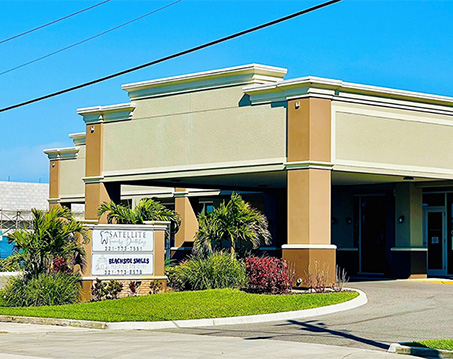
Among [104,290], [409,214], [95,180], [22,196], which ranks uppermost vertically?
[22,196]

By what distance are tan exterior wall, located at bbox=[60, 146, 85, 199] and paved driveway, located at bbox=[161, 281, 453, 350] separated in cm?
1965

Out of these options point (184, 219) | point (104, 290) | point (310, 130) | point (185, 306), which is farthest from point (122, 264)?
point (184, 219)

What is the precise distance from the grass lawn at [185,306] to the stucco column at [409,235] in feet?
29.7

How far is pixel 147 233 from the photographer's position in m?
25.0

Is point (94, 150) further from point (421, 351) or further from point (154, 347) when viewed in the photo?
point (421, 351)

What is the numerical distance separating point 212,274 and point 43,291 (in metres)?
4.93

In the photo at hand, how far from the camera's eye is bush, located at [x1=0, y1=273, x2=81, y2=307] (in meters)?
23.0

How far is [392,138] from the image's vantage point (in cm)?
2686

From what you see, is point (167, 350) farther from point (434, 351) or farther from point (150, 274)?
point (150, 274)

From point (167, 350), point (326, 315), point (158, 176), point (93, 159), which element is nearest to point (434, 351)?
point (167, 350)

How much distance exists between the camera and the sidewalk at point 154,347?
1397 cm

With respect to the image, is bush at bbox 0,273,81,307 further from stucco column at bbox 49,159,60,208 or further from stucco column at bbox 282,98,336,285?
stucco column at bbox 49,159,60,208

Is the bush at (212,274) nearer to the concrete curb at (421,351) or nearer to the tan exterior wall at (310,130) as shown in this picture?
the tan exterior wall at (310,130)

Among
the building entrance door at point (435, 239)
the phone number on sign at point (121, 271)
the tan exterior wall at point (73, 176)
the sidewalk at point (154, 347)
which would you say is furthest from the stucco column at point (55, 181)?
the sidewalk at point (154, 347)
